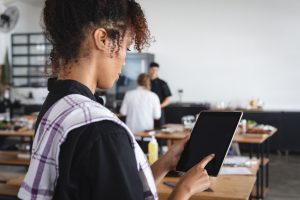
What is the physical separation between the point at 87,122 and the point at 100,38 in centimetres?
20

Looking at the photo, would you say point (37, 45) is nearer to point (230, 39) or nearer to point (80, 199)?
point (230, 39)

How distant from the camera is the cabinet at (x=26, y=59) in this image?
9.88 m

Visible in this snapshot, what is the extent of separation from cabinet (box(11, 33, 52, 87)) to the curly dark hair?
9.21m

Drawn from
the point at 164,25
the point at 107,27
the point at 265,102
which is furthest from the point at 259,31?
the point at 107,27

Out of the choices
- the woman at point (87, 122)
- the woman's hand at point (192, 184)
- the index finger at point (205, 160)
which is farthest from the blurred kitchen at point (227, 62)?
the woman at point (87, 122)

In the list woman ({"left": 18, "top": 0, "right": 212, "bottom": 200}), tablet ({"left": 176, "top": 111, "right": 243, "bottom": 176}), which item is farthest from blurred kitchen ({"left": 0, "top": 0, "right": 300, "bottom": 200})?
woman ({"left": 18, "top": 0, "right": 212, "bottom": 200})

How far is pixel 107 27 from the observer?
88cm

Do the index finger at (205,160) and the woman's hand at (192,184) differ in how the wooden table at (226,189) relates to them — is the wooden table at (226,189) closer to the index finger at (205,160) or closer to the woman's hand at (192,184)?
the index finger at (205,160)

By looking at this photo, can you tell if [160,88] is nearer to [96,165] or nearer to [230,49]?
[230,49]

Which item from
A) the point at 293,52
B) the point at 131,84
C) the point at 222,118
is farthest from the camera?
the point at 131,84

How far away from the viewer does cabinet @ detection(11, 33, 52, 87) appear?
9883 mm


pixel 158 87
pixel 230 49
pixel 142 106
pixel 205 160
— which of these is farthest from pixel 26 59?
pixel 205 160

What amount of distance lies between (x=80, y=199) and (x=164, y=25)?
7742 millimetres

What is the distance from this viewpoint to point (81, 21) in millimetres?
876
